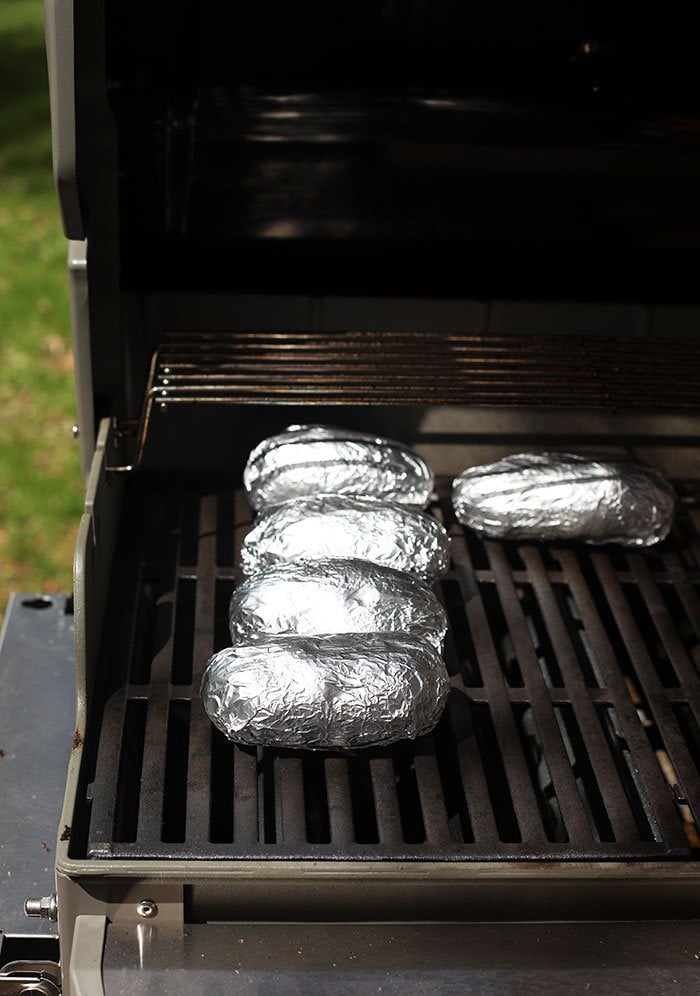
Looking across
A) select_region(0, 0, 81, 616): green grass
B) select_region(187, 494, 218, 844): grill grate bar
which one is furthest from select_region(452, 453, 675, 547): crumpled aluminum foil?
select_region(0, 0, 81, 616): green grass

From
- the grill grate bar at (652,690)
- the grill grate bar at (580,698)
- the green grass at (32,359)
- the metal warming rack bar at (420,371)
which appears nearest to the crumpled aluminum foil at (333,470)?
the metal warming rack bar at (420,371)

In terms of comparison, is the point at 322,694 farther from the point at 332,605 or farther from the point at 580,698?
the point at 580,698

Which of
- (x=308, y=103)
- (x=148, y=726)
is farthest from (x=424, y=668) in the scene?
(x=308, y=103)

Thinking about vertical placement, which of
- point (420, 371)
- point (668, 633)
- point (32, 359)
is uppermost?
point (420, 371)

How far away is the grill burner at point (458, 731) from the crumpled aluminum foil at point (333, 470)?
8cm

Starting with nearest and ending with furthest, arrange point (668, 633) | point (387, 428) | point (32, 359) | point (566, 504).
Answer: point (668, 633), point (566, 504), point (387, 428), point (32, 359)

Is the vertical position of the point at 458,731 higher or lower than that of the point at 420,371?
lower

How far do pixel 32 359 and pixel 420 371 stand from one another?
1989 millimetres

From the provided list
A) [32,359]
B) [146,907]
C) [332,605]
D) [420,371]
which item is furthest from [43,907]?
[32,359]

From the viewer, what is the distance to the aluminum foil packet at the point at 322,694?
4.41 ft

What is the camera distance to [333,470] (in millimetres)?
1779

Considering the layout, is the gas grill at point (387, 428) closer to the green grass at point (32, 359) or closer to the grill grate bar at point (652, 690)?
the grill grate bar at point (652, 690)

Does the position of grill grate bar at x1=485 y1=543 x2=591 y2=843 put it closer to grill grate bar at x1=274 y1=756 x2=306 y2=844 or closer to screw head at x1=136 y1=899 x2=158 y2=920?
grill grate bar at x1=274 y1=756 x2=306 y2=844

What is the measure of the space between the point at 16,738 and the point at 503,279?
3.53 feet
